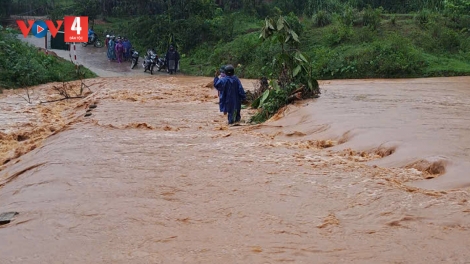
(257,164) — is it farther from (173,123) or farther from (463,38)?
(463,38)

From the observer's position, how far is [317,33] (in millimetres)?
24438

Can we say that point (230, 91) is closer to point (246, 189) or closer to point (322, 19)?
point (246, 189)

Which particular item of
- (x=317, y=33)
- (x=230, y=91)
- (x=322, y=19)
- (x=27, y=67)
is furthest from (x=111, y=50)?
(x=230, y=91)

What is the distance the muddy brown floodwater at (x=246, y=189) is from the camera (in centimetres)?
389

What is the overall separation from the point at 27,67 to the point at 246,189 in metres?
16.1

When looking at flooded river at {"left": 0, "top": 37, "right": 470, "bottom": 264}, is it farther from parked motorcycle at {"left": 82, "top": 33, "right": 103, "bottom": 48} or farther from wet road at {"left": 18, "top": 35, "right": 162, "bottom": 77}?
parked motorcycle at {"left": 82, "top": 33, "right": 103, "bottom": 48}

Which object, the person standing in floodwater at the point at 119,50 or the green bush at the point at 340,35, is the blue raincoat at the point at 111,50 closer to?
the person standing in floodwater at the point at 119,50

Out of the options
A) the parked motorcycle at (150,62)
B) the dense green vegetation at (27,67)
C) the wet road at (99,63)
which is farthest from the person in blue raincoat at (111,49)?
the parked motorcycle at (150,62)

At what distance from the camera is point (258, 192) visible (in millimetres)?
5301

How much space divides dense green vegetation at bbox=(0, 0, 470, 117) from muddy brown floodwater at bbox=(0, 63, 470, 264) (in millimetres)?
8241

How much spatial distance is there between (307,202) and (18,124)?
8.01 m

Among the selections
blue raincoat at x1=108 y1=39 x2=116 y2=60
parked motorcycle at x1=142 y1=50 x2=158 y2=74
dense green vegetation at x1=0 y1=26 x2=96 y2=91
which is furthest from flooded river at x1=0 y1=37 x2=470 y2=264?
blue raincoat at x1=108 y1=39 x2=116 y2=60

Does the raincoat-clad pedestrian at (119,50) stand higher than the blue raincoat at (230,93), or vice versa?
the raincoat-clad pedestrian at (119,50)

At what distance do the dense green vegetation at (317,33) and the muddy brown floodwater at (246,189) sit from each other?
324 inches
